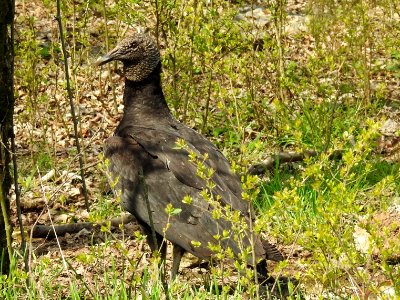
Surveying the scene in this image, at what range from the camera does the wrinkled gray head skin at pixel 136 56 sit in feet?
22.3

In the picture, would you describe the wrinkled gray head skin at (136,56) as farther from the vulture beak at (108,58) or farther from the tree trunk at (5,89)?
the tree trunk at (5,89)

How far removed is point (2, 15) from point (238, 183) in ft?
6.46

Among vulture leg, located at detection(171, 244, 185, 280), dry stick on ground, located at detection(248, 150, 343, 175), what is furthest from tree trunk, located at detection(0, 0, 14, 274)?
dry stick on ground, located at detection(248, 150, 343, 175)

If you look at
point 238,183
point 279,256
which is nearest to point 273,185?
point 238,183

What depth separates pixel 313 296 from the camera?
17.9 ft

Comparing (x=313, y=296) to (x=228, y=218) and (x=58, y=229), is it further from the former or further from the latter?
(x=58, y=229)

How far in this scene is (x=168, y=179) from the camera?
5719 millimetres

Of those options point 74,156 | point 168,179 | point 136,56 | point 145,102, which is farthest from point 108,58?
point 168,179

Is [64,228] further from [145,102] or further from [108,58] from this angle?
[108,58]

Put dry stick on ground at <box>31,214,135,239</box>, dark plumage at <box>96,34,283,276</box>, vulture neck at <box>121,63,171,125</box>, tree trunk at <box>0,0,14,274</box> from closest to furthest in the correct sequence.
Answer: tree trunk at <box>0,0,14,274</box> → dark plumage at <box>96,34,283,276</box> → vulture neck at <box>121,63,171,125</box> → dry stick on ground at <box>31,214,135,239</box>

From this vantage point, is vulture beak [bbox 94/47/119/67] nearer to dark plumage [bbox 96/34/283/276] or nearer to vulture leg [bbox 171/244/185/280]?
dark plumage [bbox 96/34/283/276]

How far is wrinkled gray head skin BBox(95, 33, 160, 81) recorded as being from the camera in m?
6.80

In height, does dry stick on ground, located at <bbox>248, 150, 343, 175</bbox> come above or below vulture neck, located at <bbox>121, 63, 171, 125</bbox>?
below

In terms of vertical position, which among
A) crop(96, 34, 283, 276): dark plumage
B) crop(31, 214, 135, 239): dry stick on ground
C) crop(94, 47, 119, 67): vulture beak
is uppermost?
crop(94, 47, 119, 67): vulture beak
